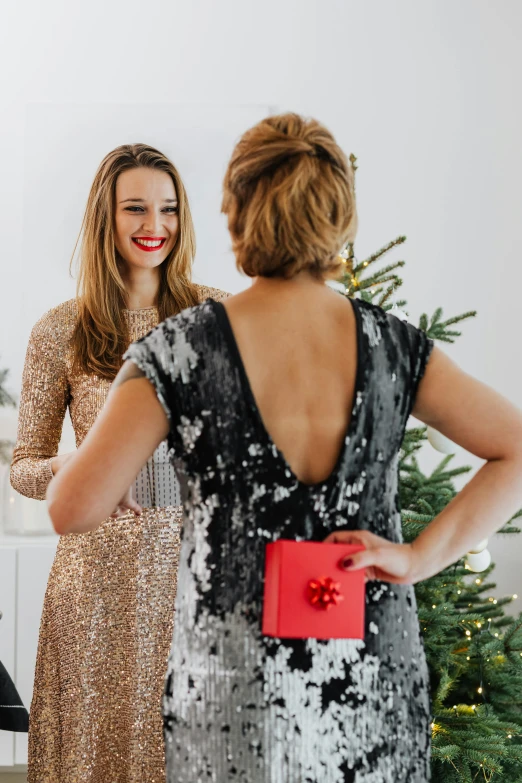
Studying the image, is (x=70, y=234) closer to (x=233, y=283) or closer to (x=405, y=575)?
(x=233, y=283)

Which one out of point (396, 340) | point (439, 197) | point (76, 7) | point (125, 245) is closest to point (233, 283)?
point (439, 197)

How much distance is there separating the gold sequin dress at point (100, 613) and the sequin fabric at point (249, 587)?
770 millimetres

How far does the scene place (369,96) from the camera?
334 centimetres

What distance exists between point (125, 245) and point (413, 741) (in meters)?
1.21

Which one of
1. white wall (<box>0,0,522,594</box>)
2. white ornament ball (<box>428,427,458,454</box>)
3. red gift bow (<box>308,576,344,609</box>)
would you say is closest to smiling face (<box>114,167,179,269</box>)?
white ornament ball (<box>428,427,458,454</box>)

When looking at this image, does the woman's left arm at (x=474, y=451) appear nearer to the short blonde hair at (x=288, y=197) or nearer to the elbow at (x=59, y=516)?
the short blonde hair at (x=288, y=197)

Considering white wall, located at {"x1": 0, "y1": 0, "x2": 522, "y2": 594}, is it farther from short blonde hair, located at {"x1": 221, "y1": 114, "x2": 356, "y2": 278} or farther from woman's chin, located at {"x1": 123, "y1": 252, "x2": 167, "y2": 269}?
short blonde hair, located at {"x1": 221, "y1": 114, "x2": 356, "y2": 278}

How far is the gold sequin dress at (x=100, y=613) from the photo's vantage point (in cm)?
180

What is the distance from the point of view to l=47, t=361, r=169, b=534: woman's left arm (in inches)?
38.5

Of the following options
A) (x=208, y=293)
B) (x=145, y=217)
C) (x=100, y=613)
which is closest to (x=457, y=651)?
(x=100, y=613)

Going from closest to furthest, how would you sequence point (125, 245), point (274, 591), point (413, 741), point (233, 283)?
point (274, 591) < point (413, 741) < point (125, 245) < point (233, 283)

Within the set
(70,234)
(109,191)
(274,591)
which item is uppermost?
(70,234)

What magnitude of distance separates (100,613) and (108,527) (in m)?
0.17

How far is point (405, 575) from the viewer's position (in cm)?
106
